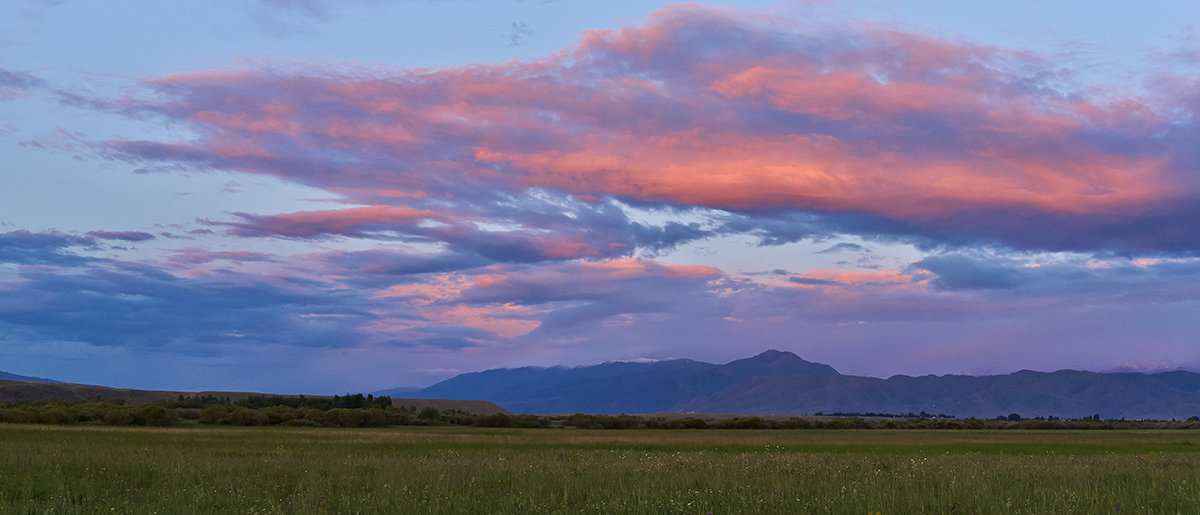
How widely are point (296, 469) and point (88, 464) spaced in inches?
268

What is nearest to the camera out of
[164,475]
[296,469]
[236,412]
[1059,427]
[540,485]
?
[540,485]

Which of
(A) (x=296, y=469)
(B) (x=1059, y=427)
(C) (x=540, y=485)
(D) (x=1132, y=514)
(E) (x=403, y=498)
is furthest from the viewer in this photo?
(B) (x=1059, y=427)

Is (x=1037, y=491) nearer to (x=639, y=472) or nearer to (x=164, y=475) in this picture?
(x=639, y=472)

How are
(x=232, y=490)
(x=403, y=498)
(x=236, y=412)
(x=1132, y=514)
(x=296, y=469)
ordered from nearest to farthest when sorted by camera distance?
(x=1132, y=514) < (x=403, y=498) < (x=232, y=490) < (x=296, y=469) < (x=236, y=412)

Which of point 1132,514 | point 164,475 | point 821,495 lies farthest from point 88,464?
point 1132,514

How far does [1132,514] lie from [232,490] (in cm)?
1722

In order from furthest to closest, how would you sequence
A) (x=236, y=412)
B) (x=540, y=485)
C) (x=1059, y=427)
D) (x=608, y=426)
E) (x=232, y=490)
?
1. (x=1059, y=427)
2. (x=608, y=426)
3. (x=236, y=412)
4. (x=540, y=485)
5. (x=232, y=490)

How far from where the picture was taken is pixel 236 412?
123m

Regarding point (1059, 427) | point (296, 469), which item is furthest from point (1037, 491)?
point (1059, 427)

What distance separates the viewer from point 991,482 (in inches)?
766

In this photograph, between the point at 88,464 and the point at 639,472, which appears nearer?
Answer: the point at 639,472

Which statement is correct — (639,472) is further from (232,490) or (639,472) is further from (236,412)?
(236,412)

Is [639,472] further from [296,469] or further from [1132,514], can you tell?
[1132,514]

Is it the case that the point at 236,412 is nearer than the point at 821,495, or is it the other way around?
the point at 821,495
